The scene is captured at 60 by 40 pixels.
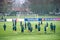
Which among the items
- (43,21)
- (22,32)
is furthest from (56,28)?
(22,32)

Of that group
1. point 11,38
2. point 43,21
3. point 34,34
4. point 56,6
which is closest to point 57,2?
point 56,6

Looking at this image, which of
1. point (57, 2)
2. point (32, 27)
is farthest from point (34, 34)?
point (57, 2)

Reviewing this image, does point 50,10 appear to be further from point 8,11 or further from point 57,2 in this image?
point 8,11

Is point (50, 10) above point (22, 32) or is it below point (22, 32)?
above

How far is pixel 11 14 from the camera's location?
8.38ft

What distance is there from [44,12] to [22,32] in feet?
1.15

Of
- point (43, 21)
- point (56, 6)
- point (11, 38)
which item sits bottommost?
point (11, 38)

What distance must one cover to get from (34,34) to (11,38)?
28 centimetres

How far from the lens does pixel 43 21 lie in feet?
8.43

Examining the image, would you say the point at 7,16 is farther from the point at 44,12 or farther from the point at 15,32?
the point at 44,12

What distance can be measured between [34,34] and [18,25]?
0.22 metres

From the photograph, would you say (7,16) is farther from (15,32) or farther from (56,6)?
(56,6)

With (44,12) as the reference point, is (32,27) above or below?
below

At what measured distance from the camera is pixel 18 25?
257 cm
